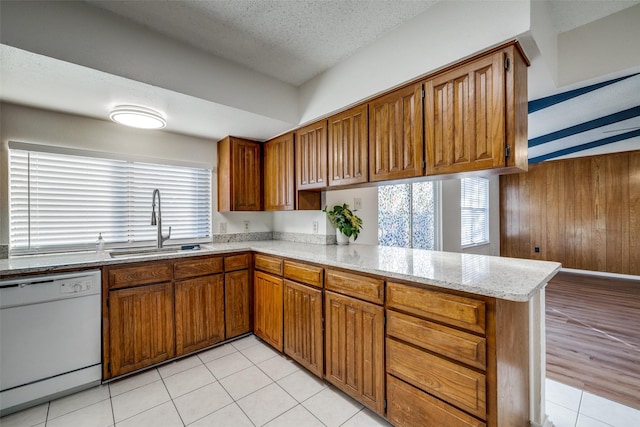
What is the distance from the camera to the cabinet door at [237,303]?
8.84 ft

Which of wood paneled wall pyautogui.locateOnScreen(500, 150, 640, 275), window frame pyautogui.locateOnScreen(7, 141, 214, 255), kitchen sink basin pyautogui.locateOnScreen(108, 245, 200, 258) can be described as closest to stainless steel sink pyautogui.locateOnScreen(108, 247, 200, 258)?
kitchen sink basin pyautogui.locateOnScreen(108, 245, 200, 258)

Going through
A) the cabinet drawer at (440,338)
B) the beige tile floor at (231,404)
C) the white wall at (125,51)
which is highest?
the white wall at (125,51)

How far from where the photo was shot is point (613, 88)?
Result: 2812 millimetres

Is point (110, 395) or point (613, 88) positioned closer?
point (110, 395)

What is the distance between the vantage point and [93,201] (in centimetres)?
256

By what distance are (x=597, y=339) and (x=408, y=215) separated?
7.80ft

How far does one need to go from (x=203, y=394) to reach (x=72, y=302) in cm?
116

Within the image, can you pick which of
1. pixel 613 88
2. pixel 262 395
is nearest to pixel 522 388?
pixel 262 395

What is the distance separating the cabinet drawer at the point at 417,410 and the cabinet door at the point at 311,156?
5.61 feet

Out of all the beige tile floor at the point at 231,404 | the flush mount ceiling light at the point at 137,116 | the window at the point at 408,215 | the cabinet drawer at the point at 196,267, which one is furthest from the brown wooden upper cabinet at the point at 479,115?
the flush mount ceiling light at the point at 137,116

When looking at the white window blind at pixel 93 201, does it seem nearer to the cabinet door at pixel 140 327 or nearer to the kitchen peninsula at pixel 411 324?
the kitchen peninsula at pixel 411 324

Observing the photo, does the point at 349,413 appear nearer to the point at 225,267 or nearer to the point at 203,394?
the point at 203,394

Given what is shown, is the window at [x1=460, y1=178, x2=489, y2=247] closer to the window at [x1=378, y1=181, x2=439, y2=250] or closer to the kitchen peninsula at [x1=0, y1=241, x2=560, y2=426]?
the window at [x1=378, y1=181, x2=439, y2=250]

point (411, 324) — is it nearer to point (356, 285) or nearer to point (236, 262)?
point (356, 285)
